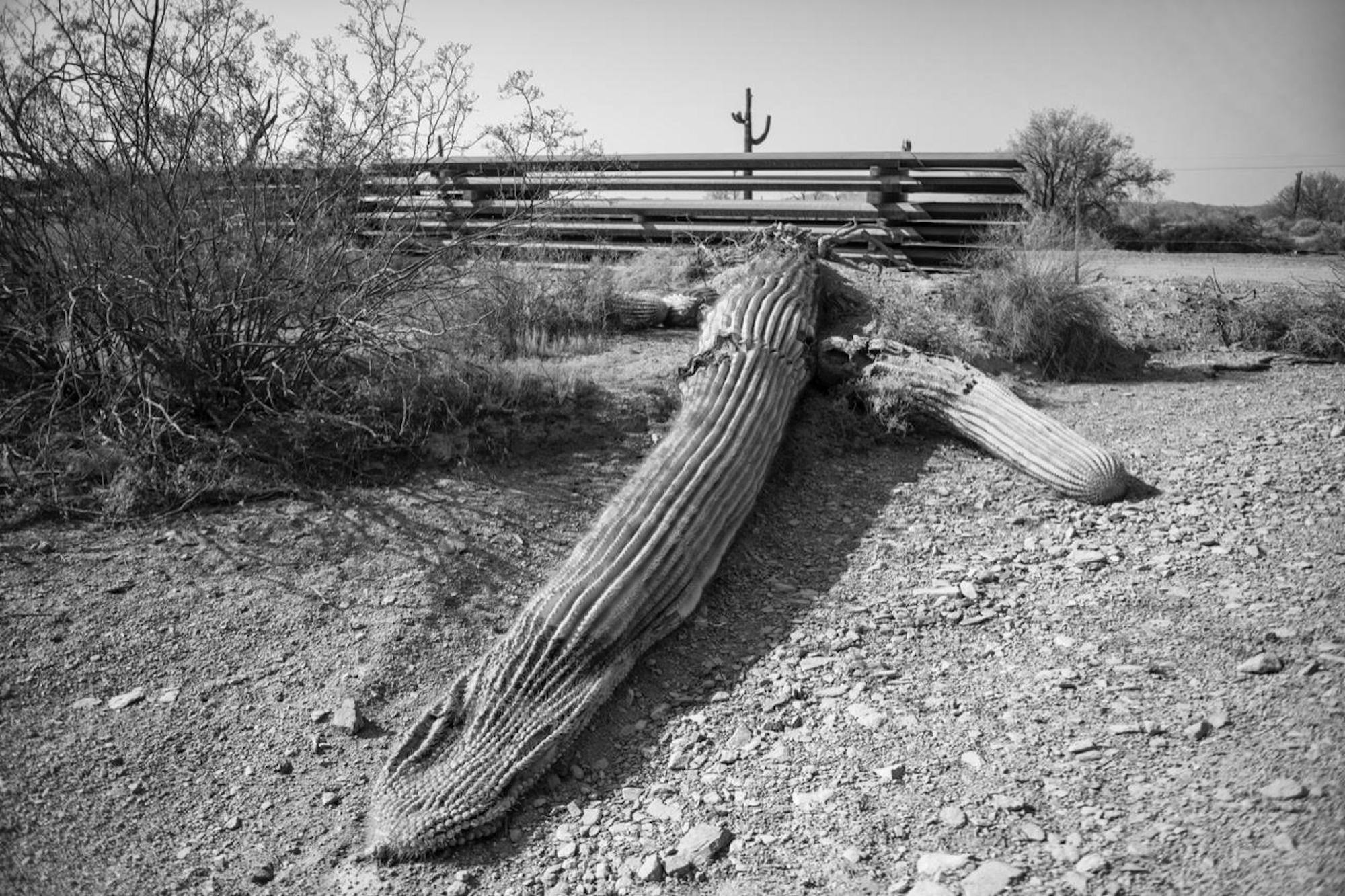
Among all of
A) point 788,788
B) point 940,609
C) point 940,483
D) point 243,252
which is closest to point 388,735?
point 788,788

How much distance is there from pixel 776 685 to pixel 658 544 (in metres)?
0.83

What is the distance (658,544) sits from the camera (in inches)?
177

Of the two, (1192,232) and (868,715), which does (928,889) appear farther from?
(1192,232)

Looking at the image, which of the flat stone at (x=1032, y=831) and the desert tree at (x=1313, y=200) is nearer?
the flat stone at (x=1032, y=831)

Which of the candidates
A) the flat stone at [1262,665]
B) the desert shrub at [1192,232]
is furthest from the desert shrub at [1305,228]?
the flat stone at [1262,665]

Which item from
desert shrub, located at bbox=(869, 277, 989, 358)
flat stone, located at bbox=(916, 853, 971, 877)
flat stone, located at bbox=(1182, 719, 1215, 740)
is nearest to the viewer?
flat stone, located at bbox=(916, 853, 971, 877)

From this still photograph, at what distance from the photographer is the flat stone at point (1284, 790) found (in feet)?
9.28

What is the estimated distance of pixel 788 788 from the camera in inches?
141

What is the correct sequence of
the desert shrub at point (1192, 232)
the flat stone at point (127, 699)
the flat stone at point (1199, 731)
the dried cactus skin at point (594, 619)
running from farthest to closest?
the desert shrub at point (1192, 232)
the flat stone at point (127, 699)
the dried cactus skin at point (594, 619)
the flat stone at point (1199, 731)

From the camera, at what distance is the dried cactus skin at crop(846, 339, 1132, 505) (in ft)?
17.1

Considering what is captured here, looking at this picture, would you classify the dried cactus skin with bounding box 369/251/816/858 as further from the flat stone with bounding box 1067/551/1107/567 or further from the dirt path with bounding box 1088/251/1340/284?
the dirt path with bounding box 1088/251/1340/284

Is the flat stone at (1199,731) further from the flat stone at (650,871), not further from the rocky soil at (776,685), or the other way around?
the flat stone at (650,871)

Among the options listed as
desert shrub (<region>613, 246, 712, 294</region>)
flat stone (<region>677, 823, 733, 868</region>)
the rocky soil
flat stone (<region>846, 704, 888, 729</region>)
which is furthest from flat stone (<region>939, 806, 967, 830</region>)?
desert shrub (<region>613, 246, 712, 294</region>)

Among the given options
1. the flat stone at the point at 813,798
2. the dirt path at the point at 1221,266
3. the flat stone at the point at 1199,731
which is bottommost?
the flat stone at the point at 813,798
